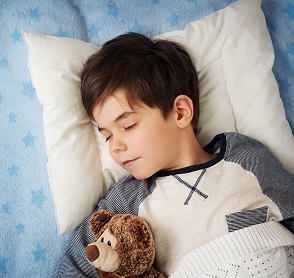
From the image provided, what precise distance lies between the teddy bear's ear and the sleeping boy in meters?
0.11

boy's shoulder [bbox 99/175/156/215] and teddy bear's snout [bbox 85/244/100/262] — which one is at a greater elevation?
teddy bear's snout [bbox 85/244/100/262]

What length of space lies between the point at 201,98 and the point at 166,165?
31 cm

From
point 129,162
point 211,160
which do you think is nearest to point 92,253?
point 129,162

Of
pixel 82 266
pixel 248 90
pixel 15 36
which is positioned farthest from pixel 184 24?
pixel 82 266

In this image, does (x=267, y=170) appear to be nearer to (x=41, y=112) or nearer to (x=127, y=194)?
(x=127, y=194)

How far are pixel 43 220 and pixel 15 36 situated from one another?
1.90 feet

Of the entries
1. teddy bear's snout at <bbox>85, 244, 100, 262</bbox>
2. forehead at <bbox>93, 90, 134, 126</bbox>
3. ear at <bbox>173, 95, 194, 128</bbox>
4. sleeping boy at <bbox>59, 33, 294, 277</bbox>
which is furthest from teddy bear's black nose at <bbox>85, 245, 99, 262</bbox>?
ear at <bbox>173, 95, 194, 128</bbox>

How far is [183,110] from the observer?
1.27 metres

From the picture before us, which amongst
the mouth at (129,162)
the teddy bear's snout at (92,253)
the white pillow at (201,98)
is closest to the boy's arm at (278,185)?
the white pillow at (201,98)

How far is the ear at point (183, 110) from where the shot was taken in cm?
126

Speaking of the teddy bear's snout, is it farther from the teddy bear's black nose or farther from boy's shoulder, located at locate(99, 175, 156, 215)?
boy's shoulder, located at locate(99, 175, 156, 215)

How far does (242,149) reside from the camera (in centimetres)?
129

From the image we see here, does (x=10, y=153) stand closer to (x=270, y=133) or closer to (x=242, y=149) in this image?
(x=242, y=149)

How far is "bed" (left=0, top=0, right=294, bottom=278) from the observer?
1235mm
